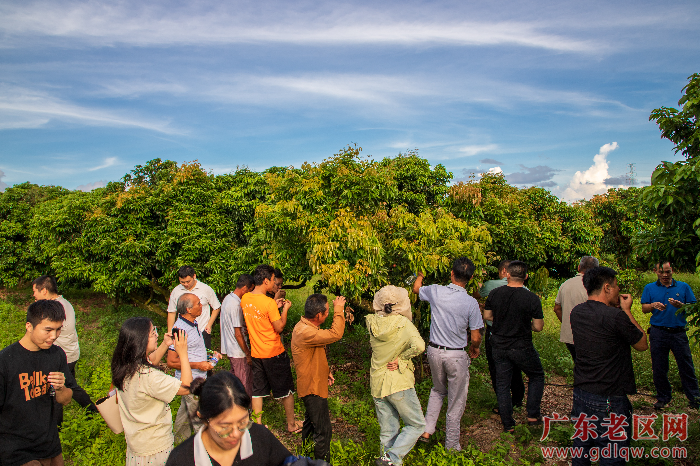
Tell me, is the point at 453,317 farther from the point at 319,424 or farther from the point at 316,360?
the point at 319,424

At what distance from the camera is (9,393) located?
10.6 feet

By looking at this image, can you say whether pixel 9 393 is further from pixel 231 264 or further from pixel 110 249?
pixel 110 249

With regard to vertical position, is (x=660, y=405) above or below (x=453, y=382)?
below

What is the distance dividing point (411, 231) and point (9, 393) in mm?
4754

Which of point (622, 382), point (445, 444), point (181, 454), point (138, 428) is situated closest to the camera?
point (181, 454)

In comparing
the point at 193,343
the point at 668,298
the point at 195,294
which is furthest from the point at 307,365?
the point at 668,298

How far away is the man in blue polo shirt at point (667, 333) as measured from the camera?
553 cm

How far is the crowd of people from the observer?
312 centimetres

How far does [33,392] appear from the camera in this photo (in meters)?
3.34

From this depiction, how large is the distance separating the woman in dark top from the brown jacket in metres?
2.11

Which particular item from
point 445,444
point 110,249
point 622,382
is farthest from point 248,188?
point 622,382

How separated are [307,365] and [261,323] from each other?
925 mm

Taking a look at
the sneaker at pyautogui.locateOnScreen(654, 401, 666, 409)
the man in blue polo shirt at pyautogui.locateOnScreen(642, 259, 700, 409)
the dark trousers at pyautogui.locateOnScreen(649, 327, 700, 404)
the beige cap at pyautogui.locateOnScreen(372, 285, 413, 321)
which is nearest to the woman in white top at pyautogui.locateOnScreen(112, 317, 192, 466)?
the beige cap at pyautogui.locateOnScreen(372, 285, 413, 321)

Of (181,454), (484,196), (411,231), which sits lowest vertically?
(181,454)
